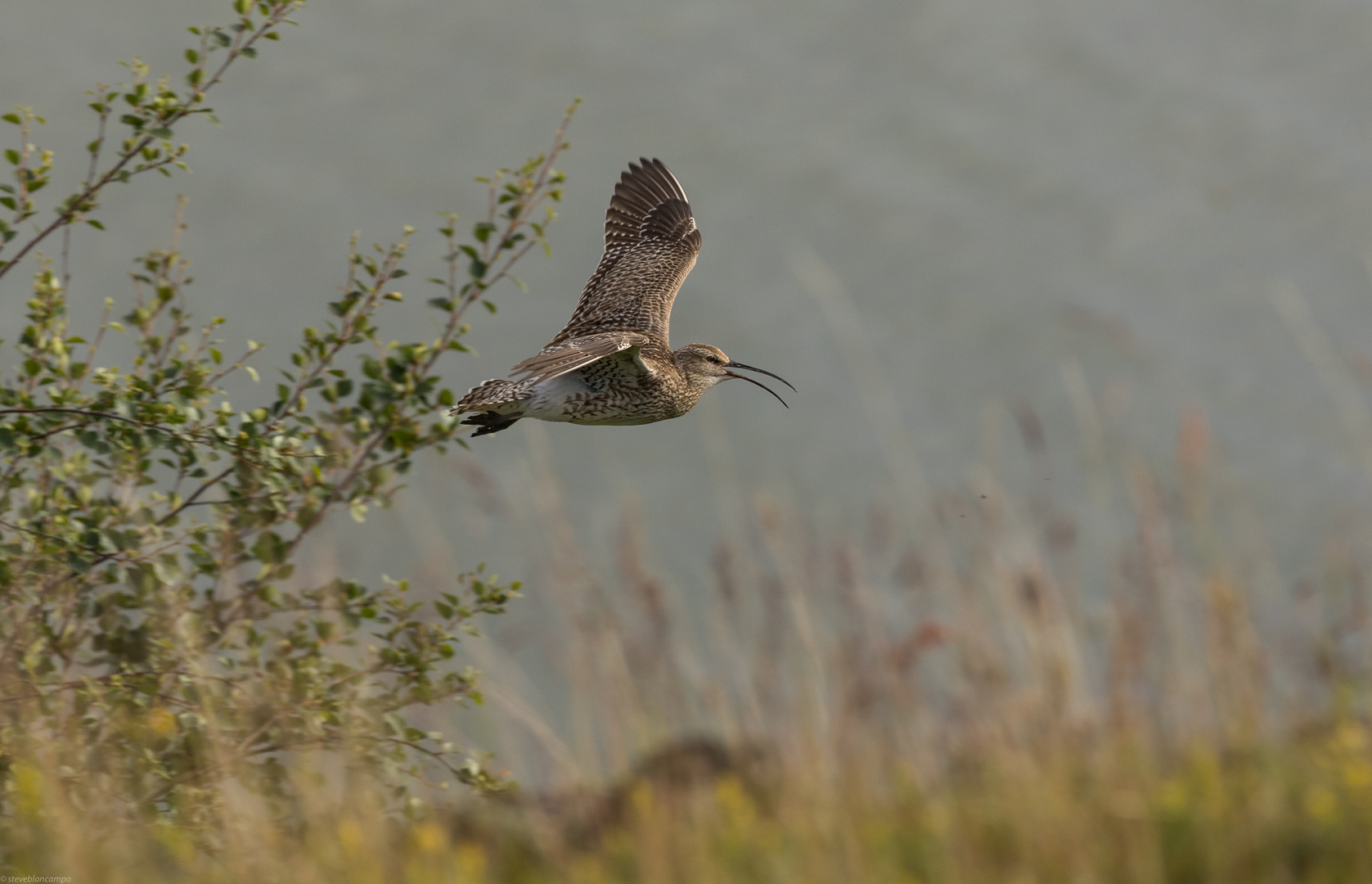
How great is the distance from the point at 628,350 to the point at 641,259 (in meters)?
2.06

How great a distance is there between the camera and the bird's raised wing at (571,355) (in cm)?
464

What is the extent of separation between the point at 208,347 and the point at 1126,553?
8.69ft

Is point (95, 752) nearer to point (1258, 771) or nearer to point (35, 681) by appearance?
point (35, 681)

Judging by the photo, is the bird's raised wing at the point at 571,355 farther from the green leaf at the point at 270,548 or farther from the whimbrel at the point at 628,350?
the green leaf at the point at 270,548

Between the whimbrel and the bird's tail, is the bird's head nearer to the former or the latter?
the whimbrel

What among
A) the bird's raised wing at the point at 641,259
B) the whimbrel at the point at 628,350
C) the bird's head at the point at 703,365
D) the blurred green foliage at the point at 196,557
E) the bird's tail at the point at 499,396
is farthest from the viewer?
the bird's raised wing at the point at 641,259

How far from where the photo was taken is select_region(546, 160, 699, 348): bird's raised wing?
23.3ft

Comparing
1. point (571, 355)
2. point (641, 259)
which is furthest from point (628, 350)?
point (641, 259)

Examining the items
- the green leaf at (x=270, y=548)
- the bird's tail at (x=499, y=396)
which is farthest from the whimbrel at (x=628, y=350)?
the green leaf at (x=270, y=548)

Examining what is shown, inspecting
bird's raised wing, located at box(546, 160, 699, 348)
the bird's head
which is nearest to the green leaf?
bird's raised wing, located at box(546, 160, 699, 348)

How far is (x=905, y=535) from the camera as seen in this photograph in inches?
222

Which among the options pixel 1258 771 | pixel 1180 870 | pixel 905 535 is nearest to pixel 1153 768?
pixel 1180 870

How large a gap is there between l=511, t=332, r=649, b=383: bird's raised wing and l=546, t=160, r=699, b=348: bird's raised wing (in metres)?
0.72

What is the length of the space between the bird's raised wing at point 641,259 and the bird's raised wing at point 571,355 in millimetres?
723
